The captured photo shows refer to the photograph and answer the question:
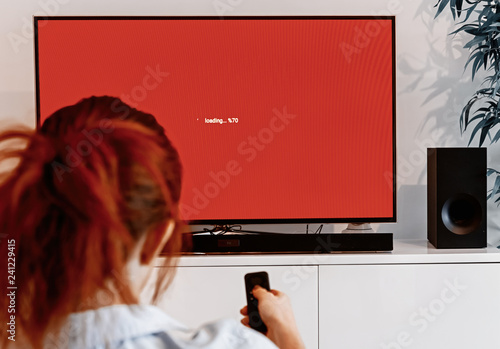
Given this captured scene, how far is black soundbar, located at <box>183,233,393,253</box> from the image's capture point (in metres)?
2.42

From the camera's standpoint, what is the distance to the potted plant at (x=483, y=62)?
8.34 ft

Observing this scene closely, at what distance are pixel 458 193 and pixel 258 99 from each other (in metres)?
0.90

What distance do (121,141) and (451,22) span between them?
2.41m

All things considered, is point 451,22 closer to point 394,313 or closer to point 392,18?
point 392,18

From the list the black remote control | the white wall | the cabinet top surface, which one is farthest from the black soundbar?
the black remote control

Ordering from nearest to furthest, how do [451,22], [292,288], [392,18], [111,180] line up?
[111,180]
[292,288]
[392,18]
[451,22]

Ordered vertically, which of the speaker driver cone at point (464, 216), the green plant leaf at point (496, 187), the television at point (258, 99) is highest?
the television at point (258, 99)

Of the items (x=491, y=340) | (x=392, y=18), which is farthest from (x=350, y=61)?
(x=491, y=340)

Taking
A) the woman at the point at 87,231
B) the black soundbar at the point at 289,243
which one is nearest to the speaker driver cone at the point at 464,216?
the black soundbar at the point at 289,243

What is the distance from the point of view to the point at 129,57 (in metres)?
2.50

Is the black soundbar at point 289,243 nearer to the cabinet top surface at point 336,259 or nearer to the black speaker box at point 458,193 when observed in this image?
the cabinet top surface at point 336,259

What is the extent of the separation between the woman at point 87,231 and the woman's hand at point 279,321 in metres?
0.43

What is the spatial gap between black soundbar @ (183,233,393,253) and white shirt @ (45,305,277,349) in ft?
5.40

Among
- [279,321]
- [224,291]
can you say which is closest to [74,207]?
[279,321]
